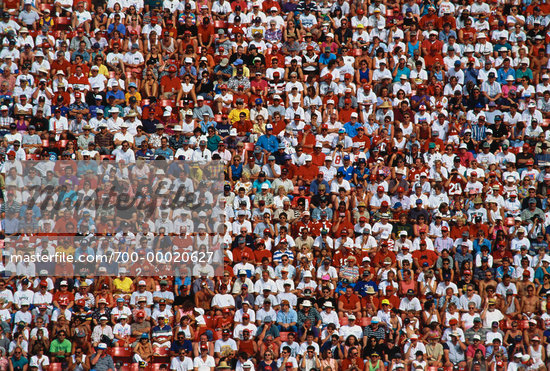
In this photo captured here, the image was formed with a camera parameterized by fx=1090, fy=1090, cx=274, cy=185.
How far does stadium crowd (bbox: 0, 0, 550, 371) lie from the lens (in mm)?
23250

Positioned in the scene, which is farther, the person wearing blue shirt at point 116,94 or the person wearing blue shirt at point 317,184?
the person wearing blue shirt at point 116,94

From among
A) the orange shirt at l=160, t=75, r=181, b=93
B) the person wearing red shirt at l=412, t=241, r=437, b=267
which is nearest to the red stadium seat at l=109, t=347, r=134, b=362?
the person wearing red shirt at l=412, t=241, r=437, b=267

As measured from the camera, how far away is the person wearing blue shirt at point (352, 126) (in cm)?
2762

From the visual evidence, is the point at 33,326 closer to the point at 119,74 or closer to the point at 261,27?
the point at 119,74

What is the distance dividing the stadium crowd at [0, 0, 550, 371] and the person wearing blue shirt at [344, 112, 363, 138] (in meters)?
0.34

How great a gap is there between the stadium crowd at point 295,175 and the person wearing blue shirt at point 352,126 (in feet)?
1.11

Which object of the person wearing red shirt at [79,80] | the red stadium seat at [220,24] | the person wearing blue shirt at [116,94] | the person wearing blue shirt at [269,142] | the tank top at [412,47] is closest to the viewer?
the person wearing blue shirt at [269,142]

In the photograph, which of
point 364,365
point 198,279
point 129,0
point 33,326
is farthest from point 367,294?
point 129,0

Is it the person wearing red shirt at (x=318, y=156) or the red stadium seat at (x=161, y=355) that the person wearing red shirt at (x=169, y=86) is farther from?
the red stadium seat at (x=161, y=355)

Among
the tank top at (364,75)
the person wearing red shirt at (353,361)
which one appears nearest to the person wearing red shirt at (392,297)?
the person wearing red shirt at (353,361)

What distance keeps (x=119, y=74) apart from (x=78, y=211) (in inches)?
190

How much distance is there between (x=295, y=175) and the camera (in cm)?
2661

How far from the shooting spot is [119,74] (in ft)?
92.9

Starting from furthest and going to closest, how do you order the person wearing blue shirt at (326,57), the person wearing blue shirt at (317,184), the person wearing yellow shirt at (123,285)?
the person wearing blue shirt at (326,57), the person wearing blue shirt at (317,184), the person wearing yellow shirt at (123,285)
